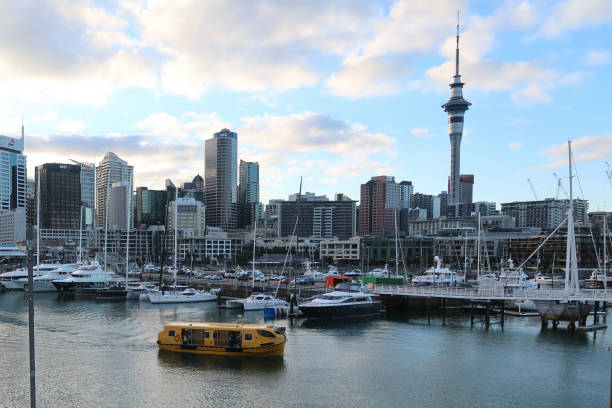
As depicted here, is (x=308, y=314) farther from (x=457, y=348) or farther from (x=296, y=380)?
(x=296, y=380)

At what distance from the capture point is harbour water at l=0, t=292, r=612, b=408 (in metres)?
31.3

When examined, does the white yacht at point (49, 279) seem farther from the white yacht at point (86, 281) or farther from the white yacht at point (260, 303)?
the white yacht at point (260, 303)

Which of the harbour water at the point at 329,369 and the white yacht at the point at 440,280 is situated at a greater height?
the white yacht at the point at 440,280

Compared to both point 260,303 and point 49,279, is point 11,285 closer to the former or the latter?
point 49,279

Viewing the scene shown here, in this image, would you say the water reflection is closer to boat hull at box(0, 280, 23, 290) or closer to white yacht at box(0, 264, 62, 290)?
white yacht at box(0, 264, 62, 290)

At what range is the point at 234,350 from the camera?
40406mm

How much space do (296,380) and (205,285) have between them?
64.5 meters

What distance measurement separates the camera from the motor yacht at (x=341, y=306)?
6034cm

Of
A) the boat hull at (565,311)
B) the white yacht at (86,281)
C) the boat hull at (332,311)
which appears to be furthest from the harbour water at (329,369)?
the white yacht at (86,281)

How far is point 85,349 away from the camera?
1714 inches

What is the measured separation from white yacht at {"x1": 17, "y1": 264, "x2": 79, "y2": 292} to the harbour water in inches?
1526

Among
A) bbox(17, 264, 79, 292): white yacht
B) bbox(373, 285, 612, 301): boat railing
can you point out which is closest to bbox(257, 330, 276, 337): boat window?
bbox(373, 285, 612, 301): boat railing

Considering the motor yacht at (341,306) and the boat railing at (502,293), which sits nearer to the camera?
the boat railing at (502,293)

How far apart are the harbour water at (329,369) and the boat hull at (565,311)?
2.13m
